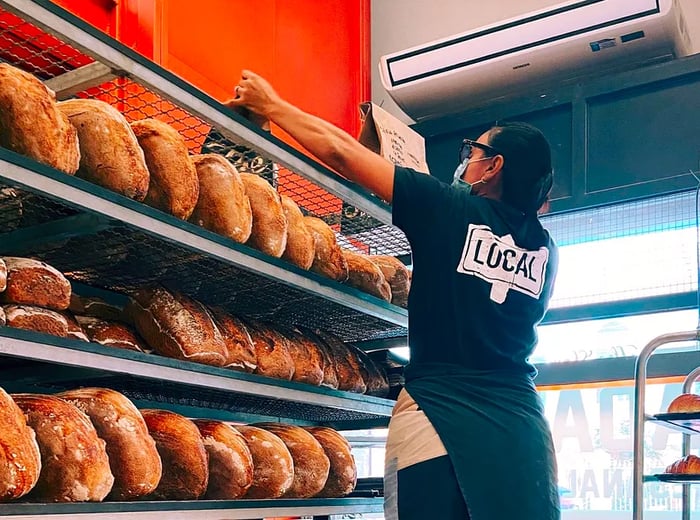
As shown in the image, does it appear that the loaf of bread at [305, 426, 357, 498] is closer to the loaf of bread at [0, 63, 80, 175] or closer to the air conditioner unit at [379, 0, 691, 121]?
the loaf of bread at [0, 63, 80, 175]

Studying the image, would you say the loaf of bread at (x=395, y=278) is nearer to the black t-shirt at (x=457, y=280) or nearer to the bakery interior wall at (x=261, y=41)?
the black t-shirt at (x=457, y=280)

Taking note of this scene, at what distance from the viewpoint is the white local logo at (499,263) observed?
6.47 feet

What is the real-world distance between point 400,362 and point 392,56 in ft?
5.19

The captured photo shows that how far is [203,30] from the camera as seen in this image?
338cm

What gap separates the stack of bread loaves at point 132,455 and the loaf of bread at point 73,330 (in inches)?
4.1

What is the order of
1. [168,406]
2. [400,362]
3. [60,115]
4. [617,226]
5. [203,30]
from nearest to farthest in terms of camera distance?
[60,115] → [168,406] → [400,362] → [203,30] → [617,226]

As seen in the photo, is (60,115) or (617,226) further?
(617,226)

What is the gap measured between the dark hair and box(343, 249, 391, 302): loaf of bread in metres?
0.47

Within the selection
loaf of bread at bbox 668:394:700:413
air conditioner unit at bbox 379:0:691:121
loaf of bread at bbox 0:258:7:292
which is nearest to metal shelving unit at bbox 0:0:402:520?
loaf of bread at bbox 0:258:7:292

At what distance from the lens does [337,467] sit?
92.4 inches

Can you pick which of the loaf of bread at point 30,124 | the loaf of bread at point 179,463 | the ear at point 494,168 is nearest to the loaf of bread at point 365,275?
the ear at point 494,168

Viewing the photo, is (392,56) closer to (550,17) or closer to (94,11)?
(550,17)

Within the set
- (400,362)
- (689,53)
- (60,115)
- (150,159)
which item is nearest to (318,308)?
(400,362)

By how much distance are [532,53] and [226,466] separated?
2.28 m
